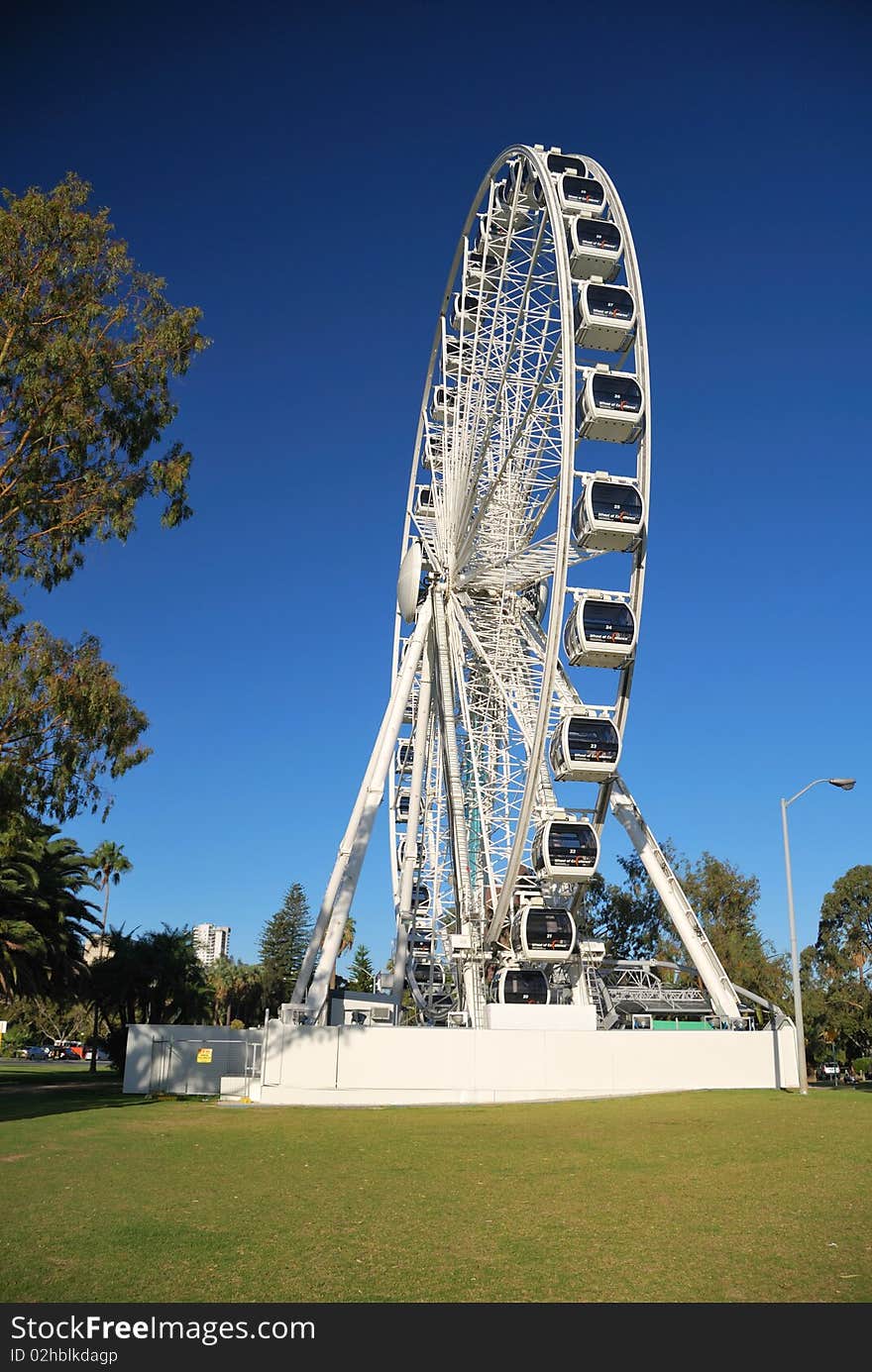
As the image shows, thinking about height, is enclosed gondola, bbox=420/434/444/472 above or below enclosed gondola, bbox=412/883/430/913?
above

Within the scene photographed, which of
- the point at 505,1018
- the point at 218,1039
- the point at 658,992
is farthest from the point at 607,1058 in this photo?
the point at 218,1039

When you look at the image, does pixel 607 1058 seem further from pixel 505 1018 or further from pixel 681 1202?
pixel 681 1202

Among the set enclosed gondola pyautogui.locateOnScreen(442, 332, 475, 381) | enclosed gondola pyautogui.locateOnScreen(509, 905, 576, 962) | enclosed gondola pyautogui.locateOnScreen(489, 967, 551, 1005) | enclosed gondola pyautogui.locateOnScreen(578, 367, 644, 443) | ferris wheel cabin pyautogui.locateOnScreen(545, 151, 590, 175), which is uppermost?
ferris wheel cabin pyautogui.locateOnScreen(545, 151, 590, 175)

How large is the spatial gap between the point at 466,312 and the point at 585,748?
61.8 ft

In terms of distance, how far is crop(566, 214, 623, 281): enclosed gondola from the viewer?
32.0 meters

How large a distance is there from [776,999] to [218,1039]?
35.2 m

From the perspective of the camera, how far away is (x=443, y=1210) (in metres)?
9.80

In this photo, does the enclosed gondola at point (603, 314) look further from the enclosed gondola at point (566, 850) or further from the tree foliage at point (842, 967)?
the tree foliage at point (842, 967)

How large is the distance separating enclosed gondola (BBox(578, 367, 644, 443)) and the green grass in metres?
20.2

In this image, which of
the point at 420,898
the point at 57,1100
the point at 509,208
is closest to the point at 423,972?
the point at 420,898

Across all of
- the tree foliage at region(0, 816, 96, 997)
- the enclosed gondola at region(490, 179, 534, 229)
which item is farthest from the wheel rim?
the tree foliage at region(0, 816, 96, 997)

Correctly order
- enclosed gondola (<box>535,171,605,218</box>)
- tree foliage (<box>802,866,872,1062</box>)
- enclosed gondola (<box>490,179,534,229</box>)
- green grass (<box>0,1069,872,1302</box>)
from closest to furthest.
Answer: green grass (<box>0,1069,872,1302</box>) < enclosed gondola (<box>535,171,605,218</box>) < enclosed gondola (<box>490,179,534,229</box>) < tree foliage (<box>802,866,872,1062</box>)

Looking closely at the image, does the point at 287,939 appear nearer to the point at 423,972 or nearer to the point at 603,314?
the point at 423,972

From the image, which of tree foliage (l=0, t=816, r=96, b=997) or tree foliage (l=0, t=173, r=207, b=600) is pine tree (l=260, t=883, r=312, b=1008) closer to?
tree foliage (l=0, t=816, r=96, b=997)
